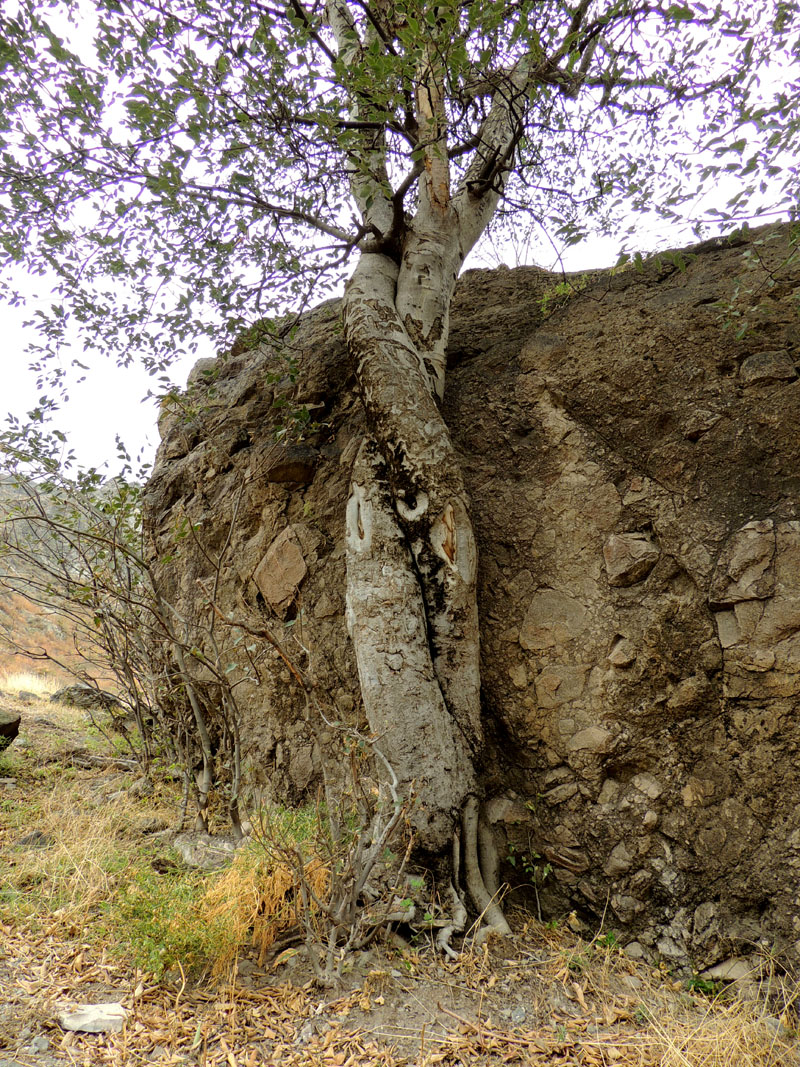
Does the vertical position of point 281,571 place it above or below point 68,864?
above

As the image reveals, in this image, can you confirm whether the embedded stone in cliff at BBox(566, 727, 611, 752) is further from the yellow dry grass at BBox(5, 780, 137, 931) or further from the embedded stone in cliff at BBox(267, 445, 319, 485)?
the embedded stone in cliff at BBox(267, 445, 319, 485)

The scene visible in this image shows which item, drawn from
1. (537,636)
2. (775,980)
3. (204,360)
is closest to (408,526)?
(537,636)

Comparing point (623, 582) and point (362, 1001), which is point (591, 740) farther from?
point (362, 1001)

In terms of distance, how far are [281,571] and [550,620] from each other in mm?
1948

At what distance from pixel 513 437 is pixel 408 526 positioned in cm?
110

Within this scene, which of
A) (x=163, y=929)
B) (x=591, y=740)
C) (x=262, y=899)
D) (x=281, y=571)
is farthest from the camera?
(x=281, y=571)

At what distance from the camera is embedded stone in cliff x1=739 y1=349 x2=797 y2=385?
3.49 metres

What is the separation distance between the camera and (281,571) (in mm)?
4488

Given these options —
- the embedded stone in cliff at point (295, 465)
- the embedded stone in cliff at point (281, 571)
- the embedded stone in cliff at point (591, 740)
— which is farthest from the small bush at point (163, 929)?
the embedded stone in cliff at point (295, 465)

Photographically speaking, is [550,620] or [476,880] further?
[550,620]

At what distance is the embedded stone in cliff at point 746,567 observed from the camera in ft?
10.3

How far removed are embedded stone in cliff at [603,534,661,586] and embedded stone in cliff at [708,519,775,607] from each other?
343mm

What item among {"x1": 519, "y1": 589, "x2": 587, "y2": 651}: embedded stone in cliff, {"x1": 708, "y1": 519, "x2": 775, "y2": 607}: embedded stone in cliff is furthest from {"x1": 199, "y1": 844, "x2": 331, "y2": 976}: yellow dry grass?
{"x1": 708, "y1": 519, "x2": 775, "y2": 607}: embedded stone in cliff

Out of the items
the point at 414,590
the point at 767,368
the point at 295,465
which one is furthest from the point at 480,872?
the point at 767,368
